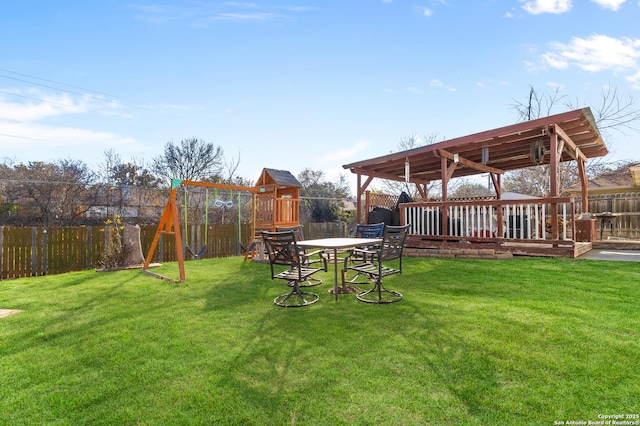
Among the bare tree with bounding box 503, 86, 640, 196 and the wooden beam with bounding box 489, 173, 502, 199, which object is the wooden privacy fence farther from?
the bare tree with bounding box 503, 86, 640, 196

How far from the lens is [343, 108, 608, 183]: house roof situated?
686cm

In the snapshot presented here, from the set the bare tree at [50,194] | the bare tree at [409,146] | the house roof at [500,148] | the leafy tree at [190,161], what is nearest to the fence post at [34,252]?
the bare tree at [50,194]

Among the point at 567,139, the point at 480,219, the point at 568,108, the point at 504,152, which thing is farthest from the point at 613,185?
the point at 480,219

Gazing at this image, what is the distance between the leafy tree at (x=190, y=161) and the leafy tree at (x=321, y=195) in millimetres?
6007

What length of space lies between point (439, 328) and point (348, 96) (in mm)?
10529

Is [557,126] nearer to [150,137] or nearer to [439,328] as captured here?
[439,328]

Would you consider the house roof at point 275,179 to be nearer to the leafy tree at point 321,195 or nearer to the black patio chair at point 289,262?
the black patio chair at point 289,262

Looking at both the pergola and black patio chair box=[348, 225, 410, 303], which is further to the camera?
the pergola

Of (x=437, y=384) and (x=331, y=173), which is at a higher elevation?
(x=331, y=173)

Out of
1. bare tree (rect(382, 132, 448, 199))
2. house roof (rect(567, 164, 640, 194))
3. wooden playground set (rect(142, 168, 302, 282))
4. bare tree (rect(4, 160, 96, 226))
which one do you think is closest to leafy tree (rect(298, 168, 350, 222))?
bare tree (rect(382, 132, 448, 199))

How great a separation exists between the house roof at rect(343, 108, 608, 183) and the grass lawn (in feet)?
12.5

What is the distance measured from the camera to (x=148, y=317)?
3684 millimetres

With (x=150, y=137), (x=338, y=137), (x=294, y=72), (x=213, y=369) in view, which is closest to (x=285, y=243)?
(x=213, y=369)

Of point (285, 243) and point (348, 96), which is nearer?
point (285, 243)
